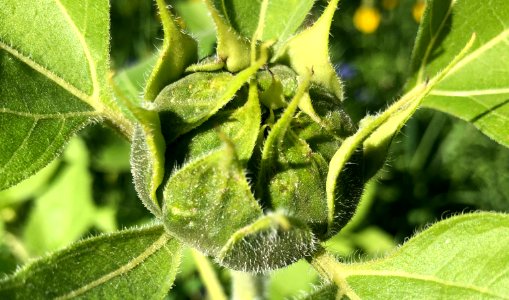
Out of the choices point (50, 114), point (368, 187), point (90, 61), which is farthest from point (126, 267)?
point (368, 187)

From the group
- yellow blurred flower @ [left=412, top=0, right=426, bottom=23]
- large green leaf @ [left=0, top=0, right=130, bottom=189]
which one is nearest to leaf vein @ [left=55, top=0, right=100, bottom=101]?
large green leaf @ [left=0, top=0, right=130, bottom=189]

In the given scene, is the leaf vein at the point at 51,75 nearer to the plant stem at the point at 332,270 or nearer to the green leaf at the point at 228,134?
the green leaf at the point at 228,134

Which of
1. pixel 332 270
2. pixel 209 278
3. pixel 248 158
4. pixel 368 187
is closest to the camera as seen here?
pixel 248 158

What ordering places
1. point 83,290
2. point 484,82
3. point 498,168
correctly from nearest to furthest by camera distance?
1. point 83,290
2. point 484,82
3. point 498,168

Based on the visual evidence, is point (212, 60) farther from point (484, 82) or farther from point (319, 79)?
point (484, 82)

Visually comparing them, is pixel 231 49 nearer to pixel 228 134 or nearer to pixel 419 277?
pixel 228 134

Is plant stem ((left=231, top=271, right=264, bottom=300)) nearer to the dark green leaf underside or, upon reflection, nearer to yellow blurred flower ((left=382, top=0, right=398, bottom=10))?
the dark green leaf underside

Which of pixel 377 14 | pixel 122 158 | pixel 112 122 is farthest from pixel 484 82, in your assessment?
pixel 377 14
